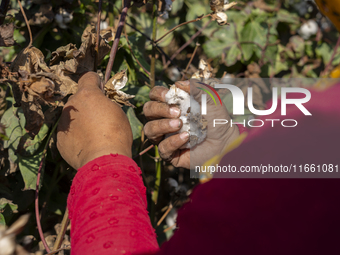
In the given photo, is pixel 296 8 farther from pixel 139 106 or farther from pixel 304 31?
pixel 139 106

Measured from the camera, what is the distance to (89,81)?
0.88 m

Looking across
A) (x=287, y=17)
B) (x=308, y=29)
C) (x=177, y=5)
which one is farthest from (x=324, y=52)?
(x=177, y=5)

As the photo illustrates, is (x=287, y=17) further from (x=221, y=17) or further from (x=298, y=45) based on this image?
(x=221, y=17)

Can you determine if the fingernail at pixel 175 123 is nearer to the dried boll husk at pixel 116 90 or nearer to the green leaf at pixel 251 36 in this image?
the dried boll husk at pixel 116 90

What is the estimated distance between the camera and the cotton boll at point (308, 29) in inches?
85.3

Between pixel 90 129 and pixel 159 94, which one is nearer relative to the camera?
pixel 90 129

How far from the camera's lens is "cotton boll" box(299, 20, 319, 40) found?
2166 mm

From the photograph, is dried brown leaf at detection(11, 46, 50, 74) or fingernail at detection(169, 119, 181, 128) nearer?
dried brown leaf at detection(11, 46, 50, 74)

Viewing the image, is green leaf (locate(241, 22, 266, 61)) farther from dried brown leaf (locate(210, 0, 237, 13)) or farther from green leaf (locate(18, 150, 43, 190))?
green leaf (locate(18, 150, 43, 190))

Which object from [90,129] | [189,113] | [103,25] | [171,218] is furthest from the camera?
[171,218]

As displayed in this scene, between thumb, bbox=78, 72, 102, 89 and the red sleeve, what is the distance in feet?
0.81

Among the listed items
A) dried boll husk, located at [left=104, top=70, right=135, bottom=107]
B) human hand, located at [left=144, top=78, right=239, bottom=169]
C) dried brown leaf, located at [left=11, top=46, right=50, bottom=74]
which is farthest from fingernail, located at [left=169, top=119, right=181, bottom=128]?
dried brown leaf, located at [left=11, top=46, right=50, bottom=74]

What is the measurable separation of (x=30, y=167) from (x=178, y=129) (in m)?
0.49

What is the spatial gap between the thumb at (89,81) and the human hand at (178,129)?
0.59 ft
